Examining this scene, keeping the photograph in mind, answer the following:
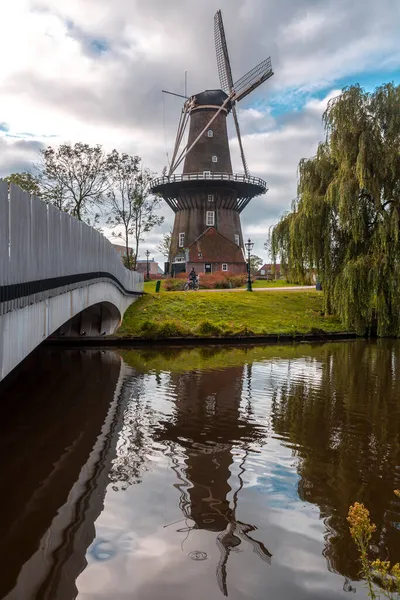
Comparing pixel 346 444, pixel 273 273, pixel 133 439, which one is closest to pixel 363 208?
pixel 273 273

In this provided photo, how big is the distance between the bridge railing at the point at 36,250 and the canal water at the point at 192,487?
2428 millimetres

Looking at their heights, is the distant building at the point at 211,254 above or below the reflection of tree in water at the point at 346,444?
above

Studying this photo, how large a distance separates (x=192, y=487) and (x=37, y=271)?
3834 mm

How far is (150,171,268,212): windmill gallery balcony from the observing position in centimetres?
4925

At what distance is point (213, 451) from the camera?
831cm

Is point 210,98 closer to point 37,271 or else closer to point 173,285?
point 173,285

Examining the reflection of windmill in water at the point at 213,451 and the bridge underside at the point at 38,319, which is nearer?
the reflection of windmill in water at the point at 213,451

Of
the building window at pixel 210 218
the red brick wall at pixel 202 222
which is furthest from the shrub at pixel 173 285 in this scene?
the building window at pixel 210 218

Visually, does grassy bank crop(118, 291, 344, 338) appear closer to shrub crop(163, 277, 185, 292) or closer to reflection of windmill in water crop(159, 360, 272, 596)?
shrub crop(163, 277, 185, 292)

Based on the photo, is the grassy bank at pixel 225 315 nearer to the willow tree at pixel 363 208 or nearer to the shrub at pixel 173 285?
the willow tree at pixel 363 208

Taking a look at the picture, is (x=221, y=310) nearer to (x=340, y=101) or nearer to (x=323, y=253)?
(x=323, y=253)

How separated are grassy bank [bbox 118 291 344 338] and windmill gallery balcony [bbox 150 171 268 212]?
64.8 ft

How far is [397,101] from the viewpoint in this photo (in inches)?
910

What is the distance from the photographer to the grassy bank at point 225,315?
2492 centimetres
